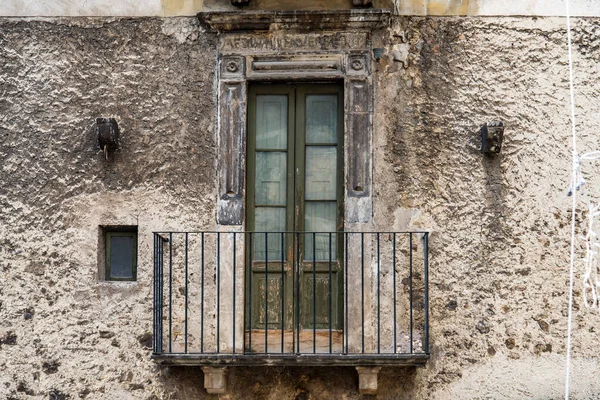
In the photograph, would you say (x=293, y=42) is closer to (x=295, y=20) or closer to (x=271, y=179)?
(x=295, y=20)

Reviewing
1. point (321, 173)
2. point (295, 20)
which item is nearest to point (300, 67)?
point (295, 20)

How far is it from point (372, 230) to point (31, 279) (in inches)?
108

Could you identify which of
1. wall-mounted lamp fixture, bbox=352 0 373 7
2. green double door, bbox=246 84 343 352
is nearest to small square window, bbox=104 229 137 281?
green double door, bbox=246 84 343 352

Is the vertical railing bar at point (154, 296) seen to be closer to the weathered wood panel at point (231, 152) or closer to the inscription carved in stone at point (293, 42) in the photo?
the weathered wood panel at point (231, 152)

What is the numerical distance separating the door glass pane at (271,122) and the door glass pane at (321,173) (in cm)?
25

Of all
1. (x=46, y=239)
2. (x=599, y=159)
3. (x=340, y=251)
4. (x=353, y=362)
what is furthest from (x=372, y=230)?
(x=46, y=239)

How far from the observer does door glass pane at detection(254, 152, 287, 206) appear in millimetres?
7227

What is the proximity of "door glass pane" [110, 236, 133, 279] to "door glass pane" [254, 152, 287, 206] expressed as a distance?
1.10 metres

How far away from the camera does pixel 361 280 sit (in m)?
6.89

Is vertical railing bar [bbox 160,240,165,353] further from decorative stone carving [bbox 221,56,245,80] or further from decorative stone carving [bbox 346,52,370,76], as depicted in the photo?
decorative stone carving [bbox 346,52,370,76]

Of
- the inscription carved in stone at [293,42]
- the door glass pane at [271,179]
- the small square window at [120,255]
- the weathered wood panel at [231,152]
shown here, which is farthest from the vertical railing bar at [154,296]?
the inscription carved in stone at [293,42]

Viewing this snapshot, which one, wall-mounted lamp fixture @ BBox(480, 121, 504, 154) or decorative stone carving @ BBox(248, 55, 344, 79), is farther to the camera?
decorative stone carving @ BBox(248, 55, 344, 79)

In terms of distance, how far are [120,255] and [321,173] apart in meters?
1.76

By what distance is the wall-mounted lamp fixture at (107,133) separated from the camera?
22.9ft
